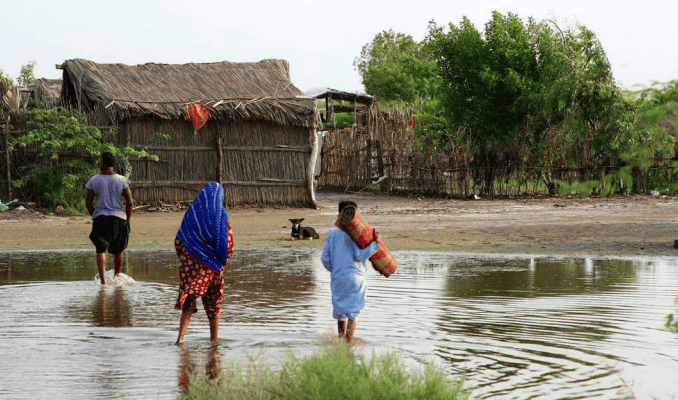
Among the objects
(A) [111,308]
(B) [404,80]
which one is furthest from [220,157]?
(B) [404,80]

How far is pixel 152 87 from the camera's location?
75.9ft

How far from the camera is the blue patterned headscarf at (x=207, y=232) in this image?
7.05 meters

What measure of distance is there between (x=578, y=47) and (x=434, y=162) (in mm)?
6872

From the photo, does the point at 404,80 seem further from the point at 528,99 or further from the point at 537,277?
the point at 537,277

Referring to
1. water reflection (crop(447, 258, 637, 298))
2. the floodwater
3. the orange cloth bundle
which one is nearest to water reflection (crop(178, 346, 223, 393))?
the floodwater

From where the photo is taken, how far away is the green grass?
4371 mm

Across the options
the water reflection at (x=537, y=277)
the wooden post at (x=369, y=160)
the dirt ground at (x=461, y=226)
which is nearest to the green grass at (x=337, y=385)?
the water reflection at (x=537, y=277)

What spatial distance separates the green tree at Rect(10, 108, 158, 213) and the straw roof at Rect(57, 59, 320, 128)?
869mm

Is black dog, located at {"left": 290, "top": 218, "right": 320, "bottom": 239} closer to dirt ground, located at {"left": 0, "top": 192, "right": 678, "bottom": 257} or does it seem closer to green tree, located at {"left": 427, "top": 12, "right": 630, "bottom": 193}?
dirt ground, located at {"left": 0, "top": 192, "right": 678, "bottom": 257}

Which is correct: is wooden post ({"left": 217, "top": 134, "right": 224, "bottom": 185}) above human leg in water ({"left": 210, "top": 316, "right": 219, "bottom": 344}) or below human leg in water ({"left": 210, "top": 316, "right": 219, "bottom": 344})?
above

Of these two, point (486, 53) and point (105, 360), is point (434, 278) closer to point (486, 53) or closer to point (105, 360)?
point (105, 360)

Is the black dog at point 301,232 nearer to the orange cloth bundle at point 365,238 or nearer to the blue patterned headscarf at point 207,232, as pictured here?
the orange cloth bundle at point 365,238

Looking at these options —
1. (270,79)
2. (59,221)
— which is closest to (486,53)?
(270,79)

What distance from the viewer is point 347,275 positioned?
23.3 ft
